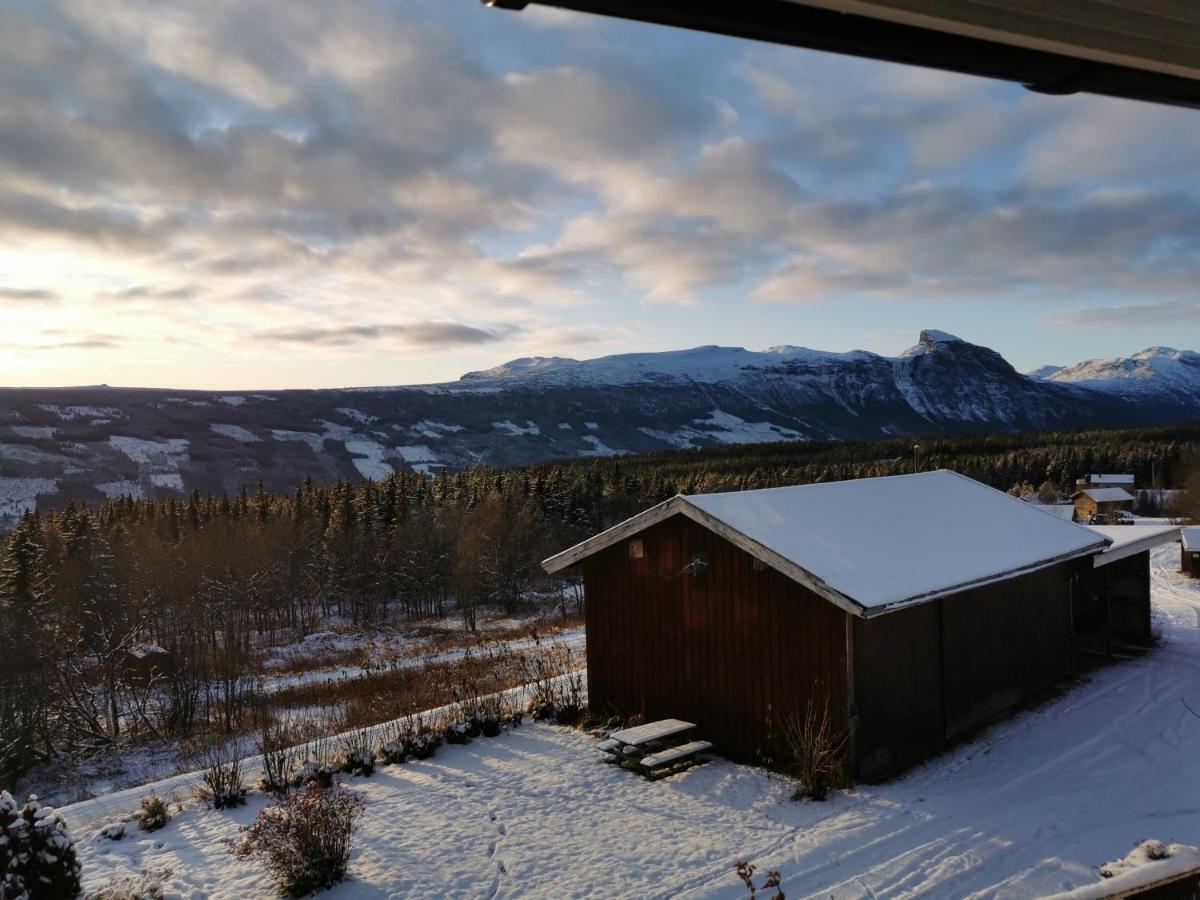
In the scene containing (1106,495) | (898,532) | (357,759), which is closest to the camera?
(357,759)

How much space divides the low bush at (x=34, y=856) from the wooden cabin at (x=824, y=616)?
25.8ft

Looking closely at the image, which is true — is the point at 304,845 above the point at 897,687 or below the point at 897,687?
below

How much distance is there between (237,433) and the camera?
16700 centimetres

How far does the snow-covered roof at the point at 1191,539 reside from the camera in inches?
1251

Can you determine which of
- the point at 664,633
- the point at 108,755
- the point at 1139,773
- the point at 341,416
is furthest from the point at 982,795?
the point at 341,416

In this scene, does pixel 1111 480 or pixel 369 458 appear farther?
A: pixel 369 458

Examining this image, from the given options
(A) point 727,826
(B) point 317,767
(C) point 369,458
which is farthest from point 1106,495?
(C) point 369,458

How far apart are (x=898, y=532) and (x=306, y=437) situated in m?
177

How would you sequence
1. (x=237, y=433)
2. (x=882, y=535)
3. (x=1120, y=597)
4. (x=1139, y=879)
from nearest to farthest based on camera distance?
(x=1139, y=879), (x=882, y=535), (x=1120, y=597), (x=237, y=433)

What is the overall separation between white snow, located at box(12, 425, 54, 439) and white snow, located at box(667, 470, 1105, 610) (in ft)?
509

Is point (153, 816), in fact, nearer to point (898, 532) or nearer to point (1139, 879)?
point (1139, 879)

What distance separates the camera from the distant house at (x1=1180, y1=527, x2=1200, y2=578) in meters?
32.0

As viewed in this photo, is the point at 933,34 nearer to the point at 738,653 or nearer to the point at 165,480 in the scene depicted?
the point at 738,653

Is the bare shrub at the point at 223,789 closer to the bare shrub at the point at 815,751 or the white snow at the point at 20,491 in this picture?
the bare shrub at the point at 815,751
